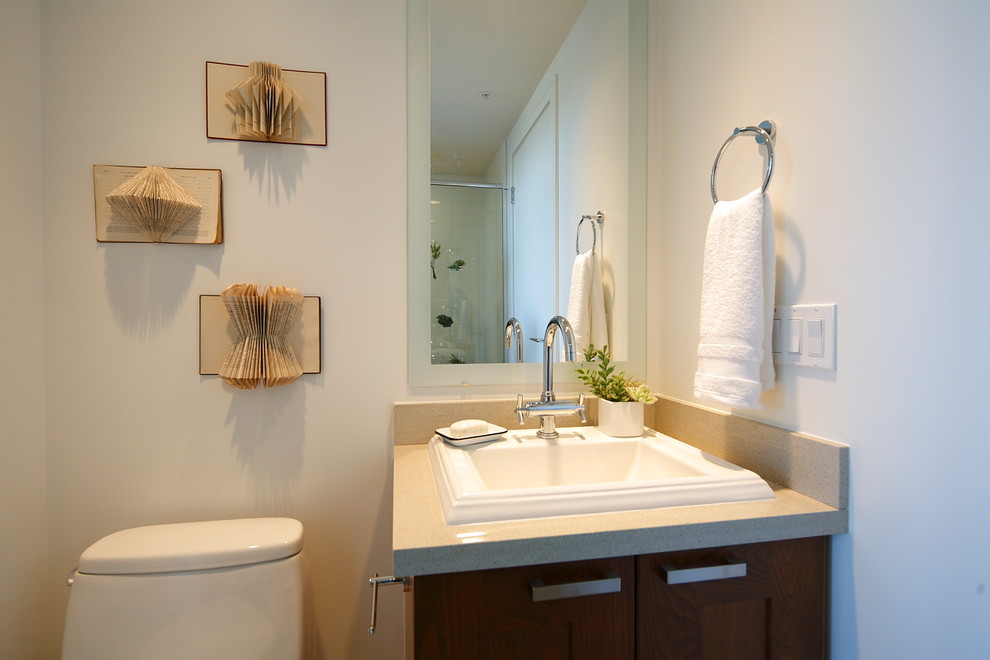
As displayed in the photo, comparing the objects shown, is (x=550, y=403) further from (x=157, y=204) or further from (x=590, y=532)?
(x=157, y=204)

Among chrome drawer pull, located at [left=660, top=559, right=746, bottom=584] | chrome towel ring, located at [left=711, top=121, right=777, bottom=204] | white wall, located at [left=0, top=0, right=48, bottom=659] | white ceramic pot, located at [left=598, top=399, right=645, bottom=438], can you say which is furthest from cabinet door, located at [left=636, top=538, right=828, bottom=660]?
white wall, located at [left=0, top=0, right=48, bottom=659]

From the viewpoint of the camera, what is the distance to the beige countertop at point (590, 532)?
0.66 meters

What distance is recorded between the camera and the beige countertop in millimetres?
658

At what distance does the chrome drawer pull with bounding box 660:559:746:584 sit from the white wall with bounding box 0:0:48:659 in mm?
1344

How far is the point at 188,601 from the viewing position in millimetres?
962

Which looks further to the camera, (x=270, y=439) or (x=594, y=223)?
(x=594, y=223)

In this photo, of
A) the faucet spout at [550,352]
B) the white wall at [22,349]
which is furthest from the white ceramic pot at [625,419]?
the white wall at [22,349]

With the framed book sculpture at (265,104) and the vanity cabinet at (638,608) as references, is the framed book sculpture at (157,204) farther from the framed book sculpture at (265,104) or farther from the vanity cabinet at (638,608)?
the vanity cabinet at (638,608)

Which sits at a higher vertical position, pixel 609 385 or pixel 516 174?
pixel 516 174

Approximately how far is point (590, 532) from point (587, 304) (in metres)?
0.77

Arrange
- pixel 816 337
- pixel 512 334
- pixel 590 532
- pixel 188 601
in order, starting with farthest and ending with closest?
pixel 512 334
pixel 188 601
pixel 816 337
pixel 590 532

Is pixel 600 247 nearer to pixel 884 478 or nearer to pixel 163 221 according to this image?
pixel 884 478

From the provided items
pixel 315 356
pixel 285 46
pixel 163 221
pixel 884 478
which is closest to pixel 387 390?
pixel 315 356

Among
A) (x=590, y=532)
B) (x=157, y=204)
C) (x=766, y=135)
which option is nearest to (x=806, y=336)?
Result: (x=766, y=135)
